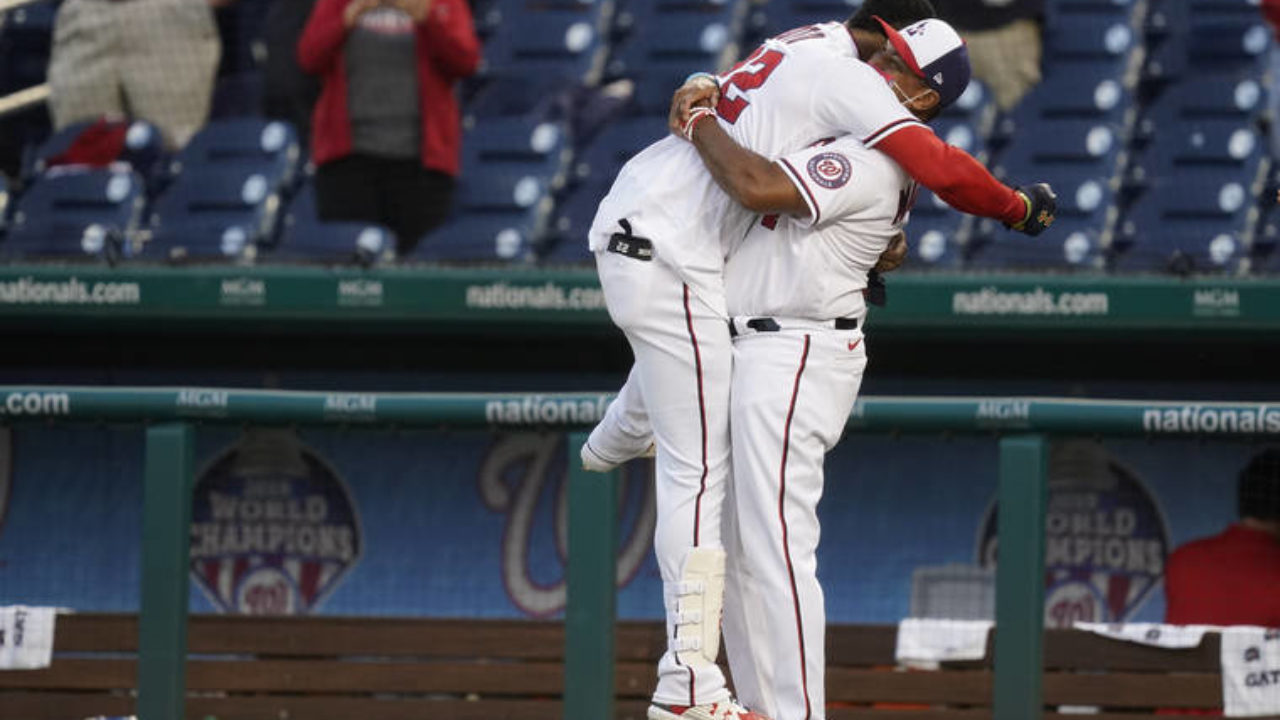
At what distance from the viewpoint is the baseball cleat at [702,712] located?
151 inches

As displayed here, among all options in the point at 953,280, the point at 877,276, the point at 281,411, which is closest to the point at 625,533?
the point at 953,280

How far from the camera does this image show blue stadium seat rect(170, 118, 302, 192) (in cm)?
812

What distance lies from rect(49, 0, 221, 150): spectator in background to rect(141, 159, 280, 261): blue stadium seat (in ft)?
1.39

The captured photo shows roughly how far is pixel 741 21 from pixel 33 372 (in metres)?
3.21

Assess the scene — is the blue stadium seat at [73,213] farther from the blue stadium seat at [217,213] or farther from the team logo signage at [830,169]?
the team logo signage at [830,169]

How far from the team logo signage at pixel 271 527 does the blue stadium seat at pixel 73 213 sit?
1246 mm

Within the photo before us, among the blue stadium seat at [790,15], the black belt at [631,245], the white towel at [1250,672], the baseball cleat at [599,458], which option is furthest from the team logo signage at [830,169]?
the blue stadium seat at [790,15]

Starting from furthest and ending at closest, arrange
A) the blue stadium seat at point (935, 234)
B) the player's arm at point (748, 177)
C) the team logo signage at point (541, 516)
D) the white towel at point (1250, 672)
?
1. the blue stadium seat at point (935, 234)
2. the team logo signage at point (541, 516)
3. the white towel at point (1250, 672)
4. the player's arm at point (748, 177)

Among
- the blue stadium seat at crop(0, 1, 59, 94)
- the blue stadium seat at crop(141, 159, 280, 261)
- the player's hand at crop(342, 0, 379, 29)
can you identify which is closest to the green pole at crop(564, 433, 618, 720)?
the blue stadium seat at crop(141, 159, 280, 261)

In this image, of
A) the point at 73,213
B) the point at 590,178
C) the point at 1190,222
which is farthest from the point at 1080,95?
the point at 73,213

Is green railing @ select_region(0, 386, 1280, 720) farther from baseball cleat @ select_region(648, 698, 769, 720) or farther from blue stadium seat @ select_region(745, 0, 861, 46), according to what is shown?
blue stadium seat @ select_region(745, 0, 861, 46)

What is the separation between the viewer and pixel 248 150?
8.20m

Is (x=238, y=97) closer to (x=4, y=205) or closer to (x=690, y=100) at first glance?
(x=4, y=205)

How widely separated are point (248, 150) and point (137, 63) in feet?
2.09
